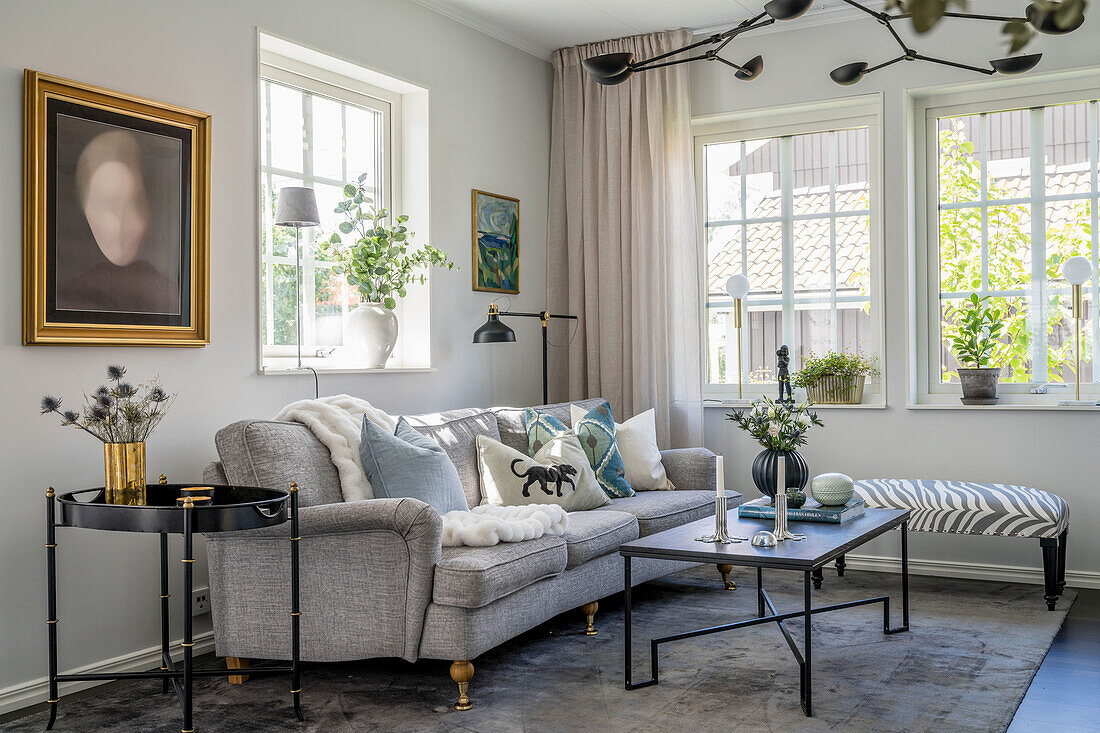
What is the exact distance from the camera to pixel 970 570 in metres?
4.70

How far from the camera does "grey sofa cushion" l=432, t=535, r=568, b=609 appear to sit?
9.68 ft

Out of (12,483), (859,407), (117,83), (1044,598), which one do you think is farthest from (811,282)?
(12,483)

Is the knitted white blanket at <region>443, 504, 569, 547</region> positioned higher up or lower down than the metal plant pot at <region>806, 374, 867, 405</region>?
lower down

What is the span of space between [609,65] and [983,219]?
257 cm

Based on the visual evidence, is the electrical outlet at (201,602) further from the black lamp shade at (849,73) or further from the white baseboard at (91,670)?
the black lamp shade at (849,73)

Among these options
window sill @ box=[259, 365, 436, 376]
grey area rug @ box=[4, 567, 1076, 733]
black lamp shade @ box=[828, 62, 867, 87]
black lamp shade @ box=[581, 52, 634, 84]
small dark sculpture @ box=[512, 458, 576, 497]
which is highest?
black lamp shade @ box=[828, 62, 867, 87]

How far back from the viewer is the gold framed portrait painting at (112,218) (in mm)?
3037

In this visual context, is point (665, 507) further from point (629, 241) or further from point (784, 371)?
point (629, 241)

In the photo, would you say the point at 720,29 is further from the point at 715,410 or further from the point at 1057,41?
the point at 715,410

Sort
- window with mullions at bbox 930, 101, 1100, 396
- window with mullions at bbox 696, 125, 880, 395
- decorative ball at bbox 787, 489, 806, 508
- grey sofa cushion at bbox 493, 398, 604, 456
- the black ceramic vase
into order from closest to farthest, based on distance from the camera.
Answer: decorative ball at bbox 787, 489, 806, 508
the black ceramic vase
grey sofa cushion at bbox 493, 398, 604, 456
window with mullions at bbox 930, 101, 1100, 396
window with mullions at bbox 696, 125, 880, 395

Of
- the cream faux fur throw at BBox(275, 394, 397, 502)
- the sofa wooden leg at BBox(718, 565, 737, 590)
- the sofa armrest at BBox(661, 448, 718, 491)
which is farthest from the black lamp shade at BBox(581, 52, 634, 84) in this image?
the sofa wooden leg at BBox(718, 565, 737, 590)

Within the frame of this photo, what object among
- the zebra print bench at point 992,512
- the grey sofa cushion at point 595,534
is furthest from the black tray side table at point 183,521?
the zebra print bench at point 992,512

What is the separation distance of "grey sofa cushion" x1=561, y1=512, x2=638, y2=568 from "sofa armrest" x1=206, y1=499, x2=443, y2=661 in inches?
25.9

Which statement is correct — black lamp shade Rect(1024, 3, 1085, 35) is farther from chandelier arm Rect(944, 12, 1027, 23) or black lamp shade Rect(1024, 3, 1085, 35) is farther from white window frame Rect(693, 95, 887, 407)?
white window frame Rect(693, 95, 887, 407)
